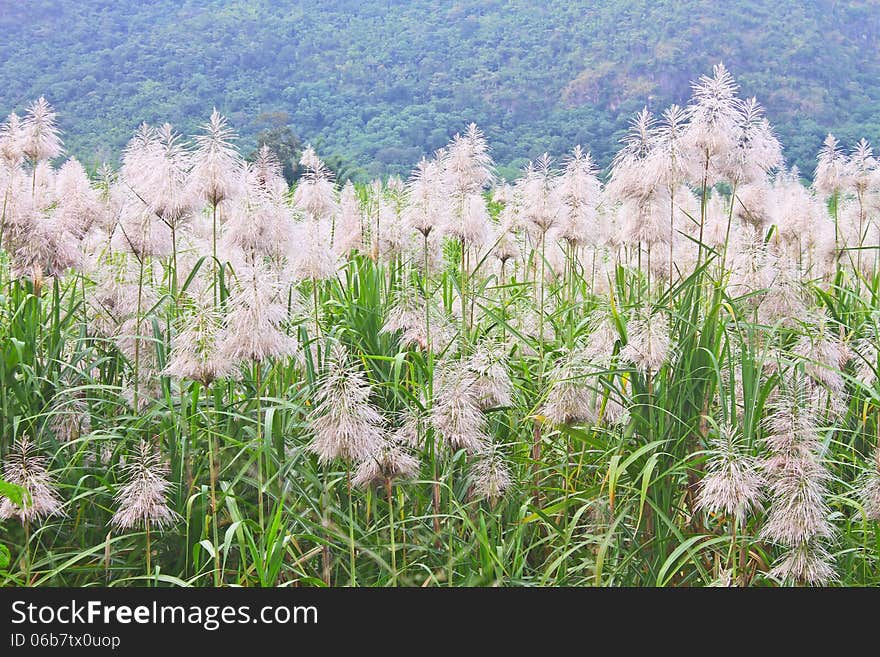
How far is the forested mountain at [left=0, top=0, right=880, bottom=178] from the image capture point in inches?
1347

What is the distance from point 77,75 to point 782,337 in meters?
42.0

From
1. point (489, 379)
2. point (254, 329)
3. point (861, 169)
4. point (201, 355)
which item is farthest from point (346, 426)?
point (861, 169)

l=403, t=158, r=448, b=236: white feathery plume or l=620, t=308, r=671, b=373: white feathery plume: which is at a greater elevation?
l=403, t=158, r=448, b=236: white feathery plume

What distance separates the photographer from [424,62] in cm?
4469

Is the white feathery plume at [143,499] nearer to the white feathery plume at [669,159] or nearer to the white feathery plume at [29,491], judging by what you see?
the white feathery plume at [29,491]

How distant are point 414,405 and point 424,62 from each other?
44.5 meters

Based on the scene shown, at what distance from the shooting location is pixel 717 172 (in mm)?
3537

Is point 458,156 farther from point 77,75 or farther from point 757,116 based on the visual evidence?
point 77,75

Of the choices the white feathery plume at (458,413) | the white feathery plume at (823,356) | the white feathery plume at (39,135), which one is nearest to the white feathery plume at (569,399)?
the white feathery plume at (458,413)

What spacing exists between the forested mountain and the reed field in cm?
2493

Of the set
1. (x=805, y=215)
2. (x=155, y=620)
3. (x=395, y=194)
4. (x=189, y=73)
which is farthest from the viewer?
(x=189, y=73)

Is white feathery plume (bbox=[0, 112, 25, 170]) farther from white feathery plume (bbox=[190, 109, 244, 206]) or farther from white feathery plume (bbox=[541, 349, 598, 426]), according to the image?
white feathery plume (bbox=[541, 349, 598, 426])

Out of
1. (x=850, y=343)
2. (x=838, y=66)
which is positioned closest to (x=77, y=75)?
(x=838, y=66)

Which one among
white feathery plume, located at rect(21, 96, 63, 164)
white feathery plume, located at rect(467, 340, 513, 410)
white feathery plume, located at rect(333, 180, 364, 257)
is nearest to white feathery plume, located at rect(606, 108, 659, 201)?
white feathery plume, located at rect(467, 340, 513, 410)
